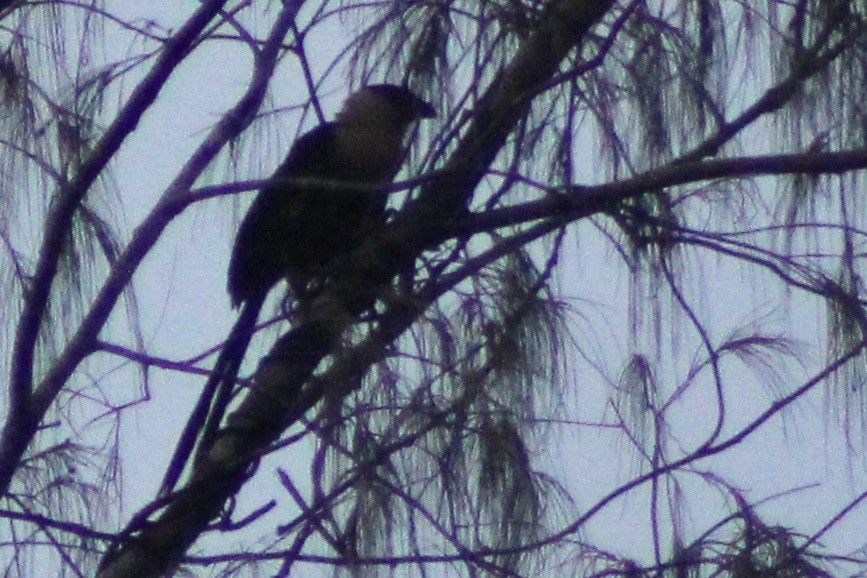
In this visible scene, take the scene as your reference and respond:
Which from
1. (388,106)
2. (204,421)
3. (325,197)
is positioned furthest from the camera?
(325,197)

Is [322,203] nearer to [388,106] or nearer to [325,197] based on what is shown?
[325,197]

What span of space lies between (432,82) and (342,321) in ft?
1.39

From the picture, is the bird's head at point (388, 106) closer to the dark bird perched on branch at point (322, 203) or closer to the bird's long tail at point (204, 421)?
the dark bird perched on branch at point (322, 203)

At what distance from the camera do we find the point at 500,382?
5.51 ft

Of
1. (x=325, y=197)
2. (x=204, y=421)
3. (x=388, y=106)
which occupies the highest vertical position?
(x=325, y=197)

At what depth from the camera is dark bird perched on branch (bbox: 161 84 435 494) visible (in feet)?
6.32

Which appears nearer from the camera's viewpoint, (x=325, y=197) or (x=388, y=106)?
(x=388, y=106)

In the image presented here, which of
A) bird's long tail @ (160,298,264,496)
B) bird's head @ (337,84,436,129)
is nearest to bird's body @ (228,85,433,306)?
bird's head @ (337,84,436,129)

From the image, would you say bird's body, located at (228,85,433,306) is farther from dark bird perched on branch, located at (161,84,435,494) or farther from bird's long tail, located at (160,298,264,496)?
bird's long tail, located at (160,298,264,496)

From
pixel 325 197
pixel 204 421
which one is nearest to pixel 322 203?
pixel 325 197

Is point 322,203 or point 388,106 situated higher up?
point 322,203

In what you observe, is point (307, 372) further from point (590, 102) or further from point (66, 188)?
point (590, 102)

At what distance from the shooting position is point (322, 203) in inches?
95.7

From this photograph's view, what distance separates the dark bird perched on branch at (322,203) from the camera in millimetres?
1928
